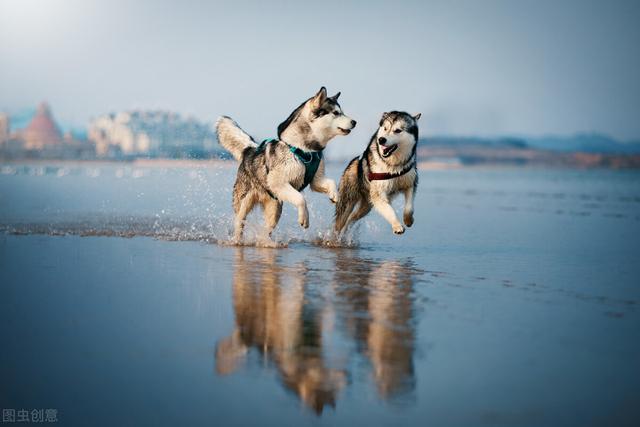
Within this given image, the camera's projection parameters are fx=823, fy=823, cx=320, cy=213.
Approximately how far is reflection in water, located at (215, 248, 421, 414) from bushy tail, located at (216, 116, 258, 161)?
7.79 feet

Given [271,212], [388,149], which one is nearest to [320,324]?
[388,149]

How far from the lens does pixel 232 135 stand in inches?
404

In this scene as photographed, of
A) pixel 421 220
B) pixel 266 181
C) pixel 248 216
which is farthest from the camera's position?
pixel 421 220

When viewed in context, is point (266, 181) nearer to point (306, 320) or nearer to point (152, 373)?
point (306, 320)

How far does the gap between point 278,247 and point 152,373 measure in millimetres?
5876

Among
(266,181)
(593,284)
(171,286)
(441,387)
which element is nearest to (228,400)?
(441,387)

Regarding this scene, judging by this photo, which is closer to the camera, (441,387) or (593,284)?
(441,387)

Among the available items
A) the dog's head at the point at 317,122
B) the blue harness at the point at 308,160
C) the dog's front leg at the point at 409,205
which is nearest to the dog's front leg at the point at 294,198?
the blue harness at the point at 308,160

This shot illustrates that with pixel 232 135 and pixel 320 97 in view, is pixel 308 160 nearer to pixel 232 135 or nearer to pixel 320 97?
pixel 320 97

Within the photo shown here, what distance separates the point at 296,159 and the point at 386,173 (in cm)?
104

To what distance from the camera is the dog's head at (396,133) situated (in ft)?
29.4

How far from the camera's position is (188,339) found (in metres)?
4.93

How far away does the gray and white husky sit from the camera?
9094mm

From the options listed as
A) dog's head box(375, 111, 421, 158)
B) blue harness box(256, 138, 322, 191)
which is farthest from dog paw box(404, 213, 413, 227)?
blue harness box(256, 138, 322, 191)
